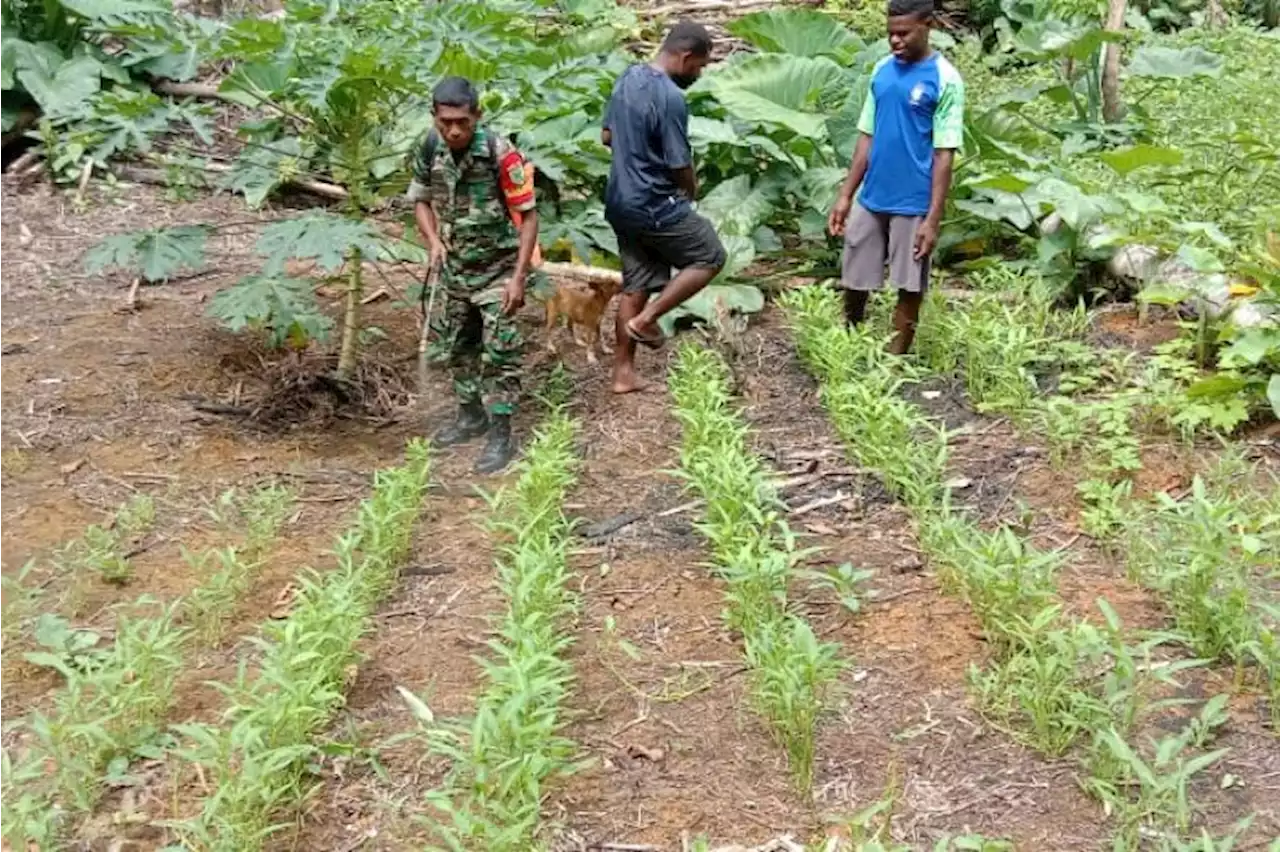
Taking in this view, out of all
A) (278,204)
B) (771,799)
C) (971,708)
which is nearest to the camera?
(771,799)

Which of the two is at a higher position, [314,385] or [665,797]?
[665,797]

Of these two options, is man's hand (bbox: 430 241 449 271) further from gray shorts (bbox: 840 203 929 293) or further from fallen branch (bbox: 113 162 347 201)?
fallen branch (bbox: 113 162 347 201)

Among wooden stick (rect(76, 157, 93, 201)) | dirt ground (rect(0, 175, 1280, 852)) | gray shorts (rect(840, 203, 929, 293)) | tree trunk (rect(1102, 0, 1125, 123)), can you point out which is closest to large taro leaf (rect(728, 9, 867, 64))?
tree trunk (rect(1102, 0, 1125, 123))

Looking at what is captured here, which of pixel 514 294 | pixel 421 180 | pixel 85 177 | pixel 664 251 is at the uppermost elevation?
pixel 421 180

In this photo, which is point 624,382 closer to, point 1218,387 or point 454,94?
point 454,94

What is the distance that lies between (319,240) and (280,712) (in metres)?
2.18

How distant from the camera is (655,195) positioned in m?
5.12

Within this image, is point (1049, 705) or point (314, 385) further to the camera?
point (314, 385)

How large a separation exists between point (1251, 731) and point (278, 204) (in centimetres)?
663

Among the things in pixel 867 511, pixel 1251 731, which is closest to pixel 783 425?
pixel 867 511

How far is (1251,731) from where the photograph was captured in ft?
9.60

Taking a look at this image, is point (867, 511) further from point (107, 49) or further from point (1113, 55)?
point (107, 49)

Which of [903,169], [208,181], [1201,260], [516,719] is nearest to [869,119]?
[903,169]

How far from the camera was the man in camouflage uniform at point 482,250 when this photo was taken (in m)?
4.77
